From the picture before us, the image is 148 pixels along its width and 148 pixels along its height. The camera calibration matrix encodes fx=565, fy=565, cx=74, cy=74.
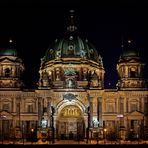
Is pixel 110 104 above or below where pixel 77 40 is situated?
below

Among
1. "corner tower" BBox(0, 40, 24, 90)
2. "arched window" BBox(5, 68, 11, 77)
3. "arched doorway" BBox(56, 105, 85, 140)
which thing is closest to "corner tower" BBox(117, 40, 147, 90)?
"arched doorway" BBox(56, 105, 85, 140)

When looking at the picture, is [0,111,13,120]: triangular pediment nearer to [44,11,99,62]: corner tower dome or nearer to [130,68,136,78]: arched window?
[44,11,99,62]: corner tower dome

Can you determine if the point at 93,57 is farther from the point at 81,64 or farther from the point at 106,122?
the point at 106,122

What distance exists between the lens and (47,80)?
304 ft

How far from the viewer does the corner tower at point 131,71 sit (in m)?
94.8

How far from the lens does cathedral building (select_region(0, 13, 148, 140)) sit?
91.2m

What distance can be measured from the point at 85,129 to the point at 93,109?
3.51 m

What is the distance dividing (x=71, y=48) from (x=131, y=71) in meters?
12.1

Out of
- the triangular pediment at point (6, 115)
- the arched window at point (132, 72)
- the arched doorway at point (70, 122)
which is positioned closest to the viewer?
the triangular pediment at point (6, 115)

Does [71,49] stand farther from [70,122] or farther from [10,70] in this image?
[70,122]

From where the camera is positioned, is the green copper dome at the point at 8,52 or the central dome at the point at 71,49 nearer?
the green copper dome at the point at 8,52

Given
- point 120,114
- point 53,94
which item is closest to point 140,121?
point 120,114

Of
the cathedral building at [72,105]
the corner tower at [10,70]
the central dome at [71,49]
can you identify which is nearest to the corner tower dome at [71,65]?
the central dome at [71,49]

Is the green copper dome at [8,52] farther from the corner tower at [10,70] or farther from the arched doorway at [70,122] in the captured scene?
the arched doorway at [70,122]
